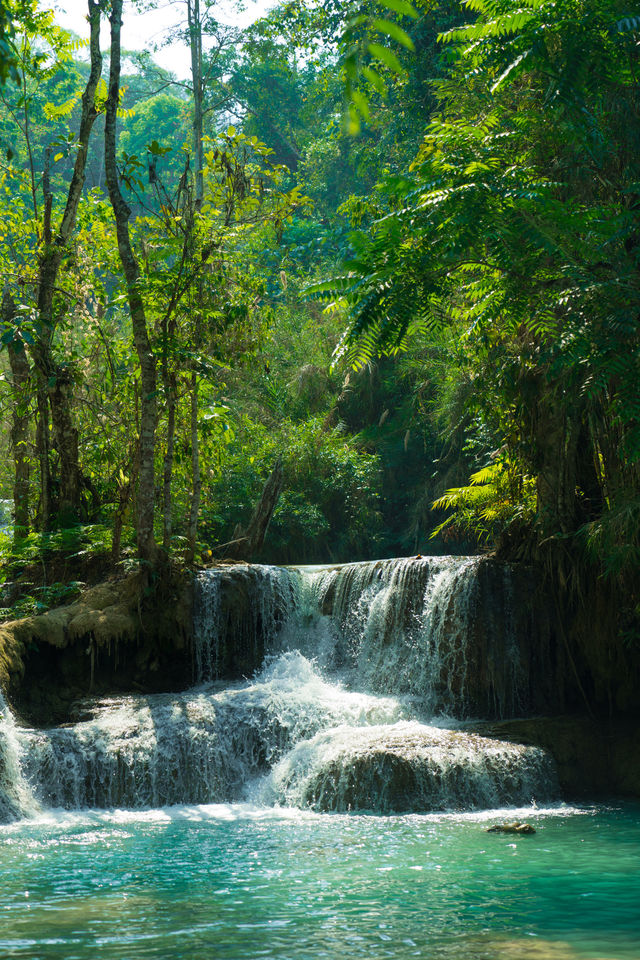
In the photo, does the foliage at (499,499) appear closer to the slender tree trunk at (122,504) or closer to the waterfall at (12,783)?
the slender tree trunk at (122,504)

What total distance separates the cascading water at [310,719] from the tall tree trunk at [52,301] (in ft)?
9.65

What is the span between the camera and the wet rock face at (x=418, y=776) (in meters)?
9.54

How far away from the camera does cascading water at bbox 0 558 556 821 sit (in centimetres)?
970

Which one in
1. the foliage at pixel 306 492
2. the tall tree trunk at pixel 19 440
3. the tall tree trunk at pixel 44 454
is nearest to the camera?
the tall tree trunk at pixel 44 454

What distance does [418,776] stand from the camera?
956 cm

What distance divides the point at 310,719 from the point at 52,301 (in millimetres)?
7362

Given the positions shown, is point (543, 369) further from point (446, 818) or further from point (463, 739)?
point (446, 818)

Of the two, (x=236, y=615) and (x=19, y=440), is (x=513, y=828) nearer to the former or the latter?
(x=236, y=615)

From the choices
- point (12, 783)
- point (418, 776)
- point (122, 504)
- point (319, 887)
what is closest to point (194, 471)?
point (122, 504)

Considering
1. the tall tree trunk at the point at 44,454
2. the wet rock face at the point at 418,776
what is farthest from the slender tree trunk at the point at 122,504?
the wet rock face at the point at 418,776

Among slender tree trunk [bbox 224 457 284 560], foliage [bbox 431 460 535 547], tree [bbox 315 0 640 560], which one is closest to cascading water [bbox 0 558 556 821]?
foliage [bbox 431 460 535 547]

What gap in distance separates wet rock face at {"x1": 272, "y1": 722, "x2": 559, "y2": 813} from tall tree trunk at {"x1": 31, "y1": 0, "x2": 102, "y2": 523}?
634 centimetres

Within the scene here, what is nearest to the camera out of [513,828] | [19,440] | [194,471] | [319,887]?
[319,887]

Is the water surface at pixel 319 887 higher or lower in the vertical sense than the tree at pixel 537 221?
lower
